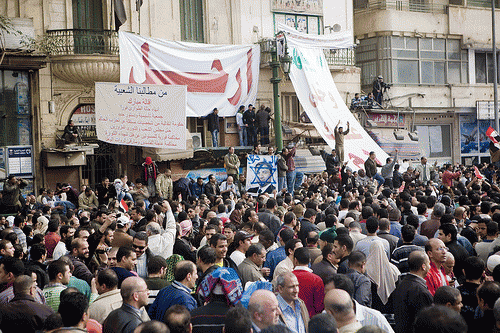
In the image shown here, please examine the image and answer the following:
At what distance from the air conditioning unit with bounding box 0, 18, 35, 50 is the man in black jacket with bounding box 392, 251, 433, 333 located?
15807 millimetres

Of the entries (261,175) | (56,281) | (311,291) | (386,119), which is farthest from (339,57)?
(56,281)

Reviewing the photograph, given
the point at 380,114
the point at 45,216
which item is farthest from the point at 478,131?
the point at 45,216

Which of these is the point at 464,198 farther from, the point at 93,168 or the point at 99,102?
the point at 93,168

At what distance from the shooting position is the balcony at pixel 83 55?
21219 millimetres

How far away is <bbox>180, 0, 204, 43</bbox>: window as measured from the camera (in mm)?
24359

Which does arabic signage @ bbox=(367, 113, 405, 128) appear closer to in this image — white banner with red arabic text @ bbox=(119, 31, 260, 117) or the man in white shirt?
white banner with red arabic text @ bbox=(119, 31, 260, 117)

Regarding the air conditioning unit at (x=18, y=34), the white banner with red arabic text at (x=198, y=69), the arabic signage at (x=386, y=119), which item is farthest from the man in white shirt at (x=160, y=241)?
the arabic signage at (x=386, y=119)

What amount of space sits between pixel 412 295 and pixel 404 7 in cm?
2671

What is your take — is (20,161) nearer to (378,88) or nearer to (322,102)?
(322,102)

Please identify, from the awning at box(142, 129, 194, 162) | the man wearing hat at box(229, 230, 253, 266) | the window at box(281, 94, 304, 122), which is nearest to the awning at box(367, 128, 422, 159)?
the window at box(281, 94, 304, 122)

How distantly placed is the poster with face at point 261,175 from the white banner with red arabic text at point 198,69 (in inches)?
198

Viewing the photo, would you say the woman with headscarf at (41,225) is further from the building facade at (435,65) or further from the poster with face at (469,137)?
the poster with face at (469,137)

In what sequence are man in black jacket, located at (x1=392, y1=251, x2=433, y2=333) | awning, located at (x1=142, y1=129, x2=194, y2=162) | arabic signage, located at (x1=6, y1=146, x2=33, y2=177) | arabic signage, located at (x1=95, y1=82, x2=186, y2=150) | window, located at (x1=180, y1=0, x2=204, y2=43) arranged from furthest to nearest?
window, located at (x1=180, y1=0, x2=204, y2=43) < awning, located at (x1=142, y1=129, x2=194, y2=162) < arabic signage, located at (x1=6, y1=146, x2=33, y2=177) < arabic signage, located at (x1=95, y1=82, x2=186, y2=150) < man in black jacket, located at (x1=392, y1=251, x2=433, y2=333)

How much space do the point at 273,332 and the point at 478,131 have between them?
1209 inches
